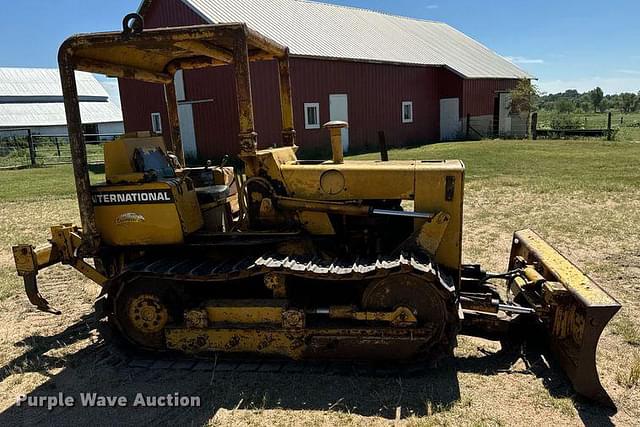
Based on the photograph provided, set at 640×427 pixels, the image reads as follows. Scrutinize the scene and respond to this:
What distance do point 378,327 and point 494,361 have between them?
1142 mm

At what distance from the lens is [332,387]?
4254mm

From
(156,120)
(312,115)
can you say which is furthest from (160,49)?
(156,120)

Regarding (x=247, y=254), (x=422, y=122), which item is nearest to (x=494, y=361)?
(x=247, y=254)

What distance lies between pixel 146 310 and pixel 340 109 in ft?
69.1

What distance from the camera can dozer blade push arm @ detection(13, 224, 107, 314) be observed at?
5078 millimetres

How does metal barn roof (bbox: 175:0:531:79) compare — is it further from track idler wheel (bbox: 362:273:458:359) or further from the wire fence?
track idler wheel (bbox: 362:273:458:359)

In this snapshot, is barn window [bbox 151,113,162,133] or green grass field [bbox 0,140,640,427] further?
barn window [bbox 151,113,162,133]

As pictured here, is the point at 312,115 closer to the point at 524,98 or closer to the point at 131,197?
the point at 524,98

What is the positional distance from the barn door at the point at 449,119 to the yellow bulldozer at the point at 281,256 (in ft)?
87.5

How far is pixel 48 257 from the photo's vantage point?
5215mm

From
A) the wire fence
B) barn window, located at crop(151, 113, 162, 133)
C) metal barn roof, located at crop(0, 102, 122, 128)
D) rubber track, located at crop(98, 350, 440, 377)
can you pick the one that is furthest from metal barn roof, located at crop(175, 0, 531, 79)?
metal barn roof, located at crop(0, 102, 122, 128)

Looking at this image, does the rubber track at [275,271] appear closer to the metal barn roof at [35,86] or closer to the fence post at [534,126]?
the fence post at [534,126]

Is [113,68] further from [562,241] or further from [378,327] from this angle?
[562,241]

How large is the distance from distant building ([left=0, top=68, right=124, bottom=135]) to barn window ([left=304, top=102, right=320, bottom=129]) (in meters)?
27.0
